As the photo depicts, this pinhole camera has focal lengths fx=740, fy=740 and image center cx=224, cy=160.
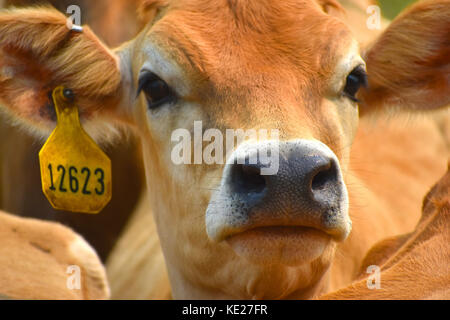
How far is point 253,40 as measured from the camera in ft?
9.62

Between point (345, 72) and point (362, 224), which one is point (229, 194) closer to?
point (345, 72)

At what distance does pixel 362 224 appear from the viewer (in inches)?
162

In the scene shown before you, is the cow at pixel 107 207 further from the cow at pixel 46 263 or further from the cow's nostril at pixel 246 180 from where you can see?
the cow's nostril at pixel 246 180

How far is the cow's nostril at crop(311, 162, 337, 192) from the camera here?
252 centimetres

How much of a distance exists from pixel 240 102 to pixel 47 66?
3.62ft

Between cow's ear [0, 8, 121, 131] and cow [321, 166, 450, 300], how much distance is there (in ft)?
5.30

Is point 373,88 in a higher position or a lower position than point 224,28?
lower

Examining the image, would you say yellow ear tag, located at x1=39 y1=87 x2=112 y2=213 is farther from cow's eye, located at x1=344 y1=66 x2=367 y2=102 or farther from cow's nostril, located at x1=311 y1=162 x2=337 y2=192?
cow's nostril, located at x1=311 y1=162 x2=337 y2=192

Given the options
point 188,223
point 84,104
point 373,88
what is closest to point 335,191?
point 188,223

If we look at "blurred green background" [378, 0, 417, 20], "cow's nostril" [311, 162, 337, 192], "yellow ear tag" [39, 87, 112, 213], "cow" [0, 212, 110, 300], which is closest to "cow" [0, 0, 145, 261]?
"cow" [0, 212, 110, 300]

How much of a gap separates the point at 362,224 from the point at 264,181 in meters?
1.78

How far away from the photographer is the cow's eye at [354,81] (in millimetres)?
3166

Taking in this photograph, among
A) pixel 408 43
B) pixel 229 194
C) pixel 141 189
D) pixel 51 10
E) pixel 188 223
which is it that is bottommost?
pixel 141 189

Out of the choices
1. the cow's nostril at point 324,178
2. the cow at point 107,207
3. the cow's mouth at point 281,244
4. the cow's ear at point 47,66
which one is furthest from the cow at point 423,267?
the cow at point 107,207
